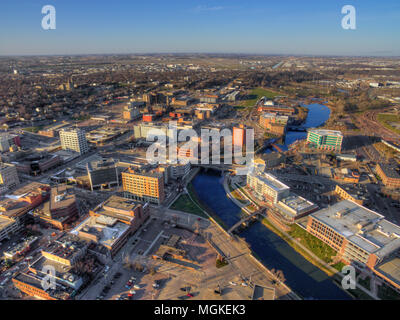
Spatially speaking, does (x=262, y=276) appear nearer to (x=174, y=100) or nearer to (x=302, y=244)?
(x=302, y=244)

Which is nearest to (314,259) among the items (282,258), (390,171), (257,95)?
(282,258)

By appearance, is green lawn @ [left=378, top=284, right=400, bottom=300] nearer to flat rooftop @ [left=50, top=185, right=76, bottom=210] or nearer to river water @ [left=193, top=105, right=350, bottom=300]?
river water @ [left=193, top=105, right=350, bottom=300]

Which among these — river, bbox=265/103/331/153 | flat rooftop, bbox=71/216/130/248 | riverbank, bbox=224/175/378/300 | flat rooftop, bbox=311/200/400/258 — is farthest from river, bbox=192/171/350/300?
river, bbox=265/103/331/153

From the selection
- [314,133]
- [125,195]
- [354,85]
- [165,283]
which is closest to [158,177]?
[125,195]

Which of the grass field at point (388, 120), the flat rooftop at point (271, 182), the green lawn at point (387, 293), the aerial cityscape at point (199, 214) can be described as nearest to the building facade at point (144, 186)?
the aerial cityscape at point (199, 214)

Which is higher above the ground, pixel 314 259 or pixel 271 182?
pixel 271 182

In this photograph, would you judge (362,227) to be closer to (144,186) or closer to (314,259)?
(314,259)
